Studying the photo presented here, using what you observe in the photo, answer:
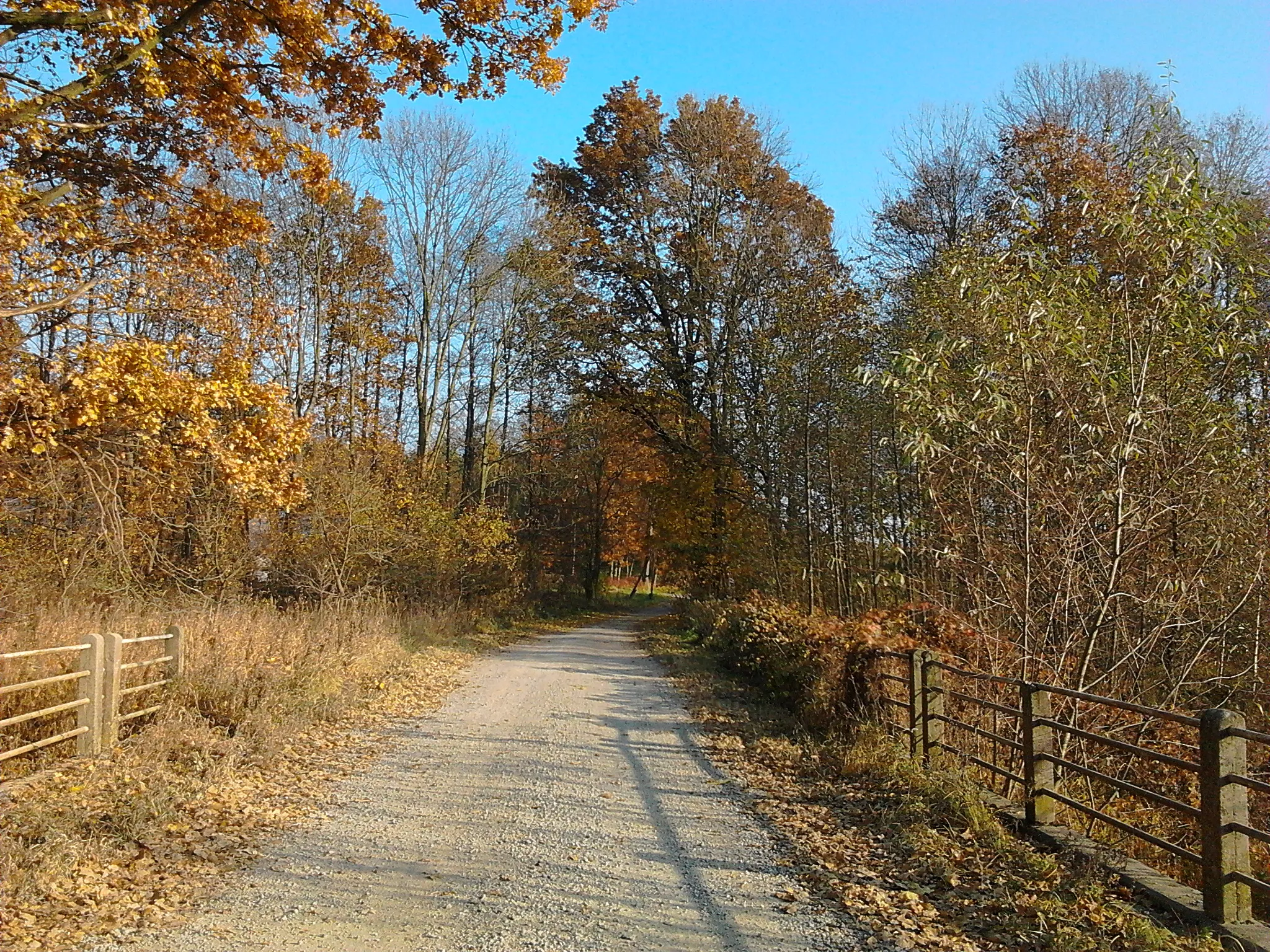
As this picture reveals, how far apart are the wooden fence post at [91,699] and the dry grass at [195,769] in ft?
0.82

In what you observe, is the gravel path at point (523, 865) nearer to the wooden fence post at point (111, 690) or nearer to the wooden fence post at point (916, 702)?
the wooden fence post at point (916, 702)

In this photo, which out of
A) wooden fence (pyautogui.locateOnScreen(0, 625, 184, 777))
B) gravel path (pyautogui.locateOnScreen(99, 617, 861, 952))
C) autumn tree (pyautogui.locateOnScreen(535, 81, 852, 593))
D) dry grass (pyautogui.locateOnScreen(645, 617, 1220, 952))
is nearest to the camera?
gravel path (pyautogui.locateOnScreen(99, 617, 861, 952))

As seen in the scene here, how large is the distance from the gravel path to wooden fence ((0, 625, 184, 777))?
2.60 m

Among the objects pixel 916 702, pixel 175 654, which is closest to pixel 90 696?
pixel 175 654

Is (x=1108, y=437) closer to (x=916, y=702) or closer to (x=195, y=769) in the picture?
(x=916, y=702)

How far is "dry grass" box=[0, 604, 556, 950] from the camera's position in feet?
15.8

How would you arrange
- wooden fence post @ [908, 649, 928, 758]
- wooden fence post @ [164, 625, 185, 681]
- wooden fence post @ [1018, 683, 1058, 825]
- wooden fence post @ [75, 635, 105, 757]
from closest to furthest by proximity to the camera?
wooden fence post @ [1018, 683, 1058, 825] < wooden fence post @ [75, 635, 105, 757] < wooden fence post @ [908, 649, 928, 758] < wooden fence post @ [164, 625, 185, 681]

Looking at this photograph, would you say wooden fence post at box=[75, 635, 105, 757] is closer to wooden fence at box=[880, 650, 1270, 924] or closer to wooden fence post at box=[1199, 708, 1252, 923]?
wooden fence at box=[880, 650, 1270, 924]

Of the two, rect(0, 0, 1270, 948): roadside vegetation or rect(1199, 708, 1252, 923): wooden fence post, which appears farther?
rect(0, 0, 1270, 948): roadside vegetation

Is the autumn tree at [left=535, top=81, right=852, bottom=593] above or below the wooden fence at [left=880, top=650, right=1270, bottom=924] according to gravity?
above

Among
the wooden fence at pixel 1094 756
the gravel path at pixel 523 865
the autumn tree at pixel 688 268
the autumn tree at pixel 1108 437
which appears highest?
the autumn tree at pixel 688 268

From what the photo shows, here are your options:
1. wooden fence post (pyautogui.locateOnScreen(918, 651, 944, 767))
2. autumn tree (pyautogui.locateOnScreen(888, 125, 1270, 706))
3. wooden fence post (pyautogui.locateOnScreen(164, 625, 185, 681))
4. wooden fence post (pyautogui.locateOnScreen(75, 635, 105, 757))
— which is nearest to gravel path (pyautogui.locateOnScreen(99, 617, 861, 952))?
wooden fence post (pyautogui.locateOnScreen(918, 651, 944, 767))

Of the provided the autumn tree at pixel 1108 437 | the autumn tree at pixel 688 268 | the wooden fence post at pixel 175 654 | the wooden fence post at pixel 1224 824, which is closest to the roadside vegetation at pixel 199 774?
the wooden fence post at pixel 175 654

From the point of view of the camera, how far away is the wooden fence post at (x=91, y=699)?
25.7ft
